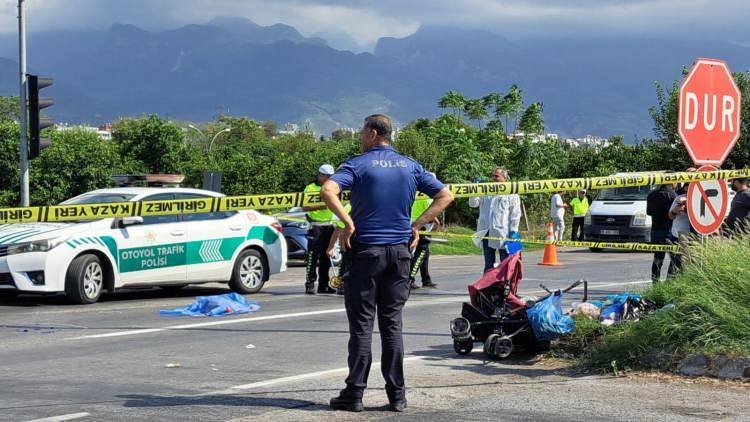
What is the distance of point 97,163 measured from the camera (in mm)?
31297

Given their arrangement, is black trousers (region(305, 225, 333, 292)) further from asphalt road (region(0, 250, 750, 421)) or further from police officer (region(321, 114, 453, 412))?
police officer (region(321, 114, 453, 412))

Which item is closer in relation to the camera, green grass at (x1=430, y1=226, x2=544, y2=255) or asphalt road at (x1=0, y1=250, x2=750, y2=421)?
asphalt road at (x1=0, y1=250, x2=750, y2=421)

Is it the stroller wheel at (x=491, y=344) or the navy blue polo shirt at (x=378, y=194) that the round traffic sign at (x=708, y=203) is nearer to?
the stroller wheel at (x=491, y=344)

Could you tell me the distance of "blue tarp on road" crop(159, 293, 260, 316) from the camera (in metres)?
12.9

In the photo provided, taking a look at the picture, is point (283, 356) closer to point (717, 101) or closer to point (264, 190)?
point (717, 101)

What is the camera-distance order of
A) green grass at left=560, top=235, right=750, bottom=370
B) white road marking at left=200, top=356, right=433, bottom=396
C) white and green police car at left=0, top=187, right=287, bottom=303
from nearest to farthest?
1. white road marking at left=200, top=356, right=433, bottom=396
2. green grass at left=560, top=235, right=750, bottom=370
3. white and green police car at left=0, top=187, right=287, bottom=303

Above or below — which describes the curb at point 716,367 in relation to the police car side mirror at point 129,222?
below

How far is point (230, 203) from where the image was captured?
10.5 m

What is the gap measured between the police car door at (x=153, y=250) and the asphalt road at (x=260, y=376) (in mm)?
647

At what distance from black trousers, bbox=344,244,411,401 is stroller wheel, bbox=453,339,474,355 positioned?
245 centimetres

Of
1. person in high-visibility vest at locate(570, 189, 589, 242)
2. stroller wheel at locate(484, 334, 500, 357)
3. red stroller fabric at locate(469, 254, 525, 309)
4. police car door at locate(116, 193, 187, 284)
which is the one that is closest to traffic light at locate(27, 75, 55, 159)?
police car door at locate(116, 193, 187, 284)

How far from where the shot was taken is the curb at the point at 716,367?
25.5 ft

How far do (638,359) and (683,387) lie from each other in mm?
638

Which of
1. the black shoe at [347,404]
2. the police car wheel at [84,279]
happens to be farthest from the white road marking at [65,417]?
the police car wheel at [84,279]
